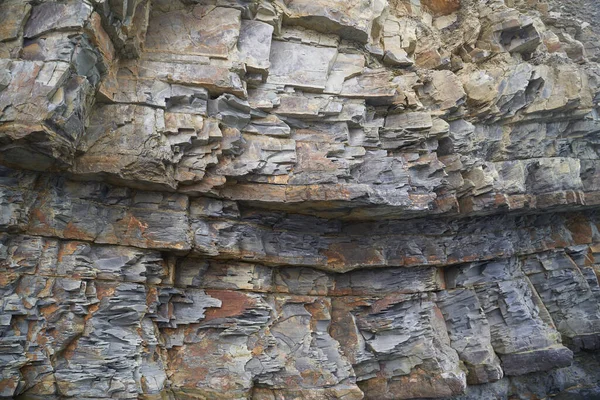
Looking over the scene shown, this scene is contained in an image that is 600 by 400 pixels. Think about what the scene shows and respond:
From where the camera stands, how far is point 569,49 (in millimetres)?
14727

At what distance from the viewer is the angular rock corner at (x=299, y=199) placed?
805 cm

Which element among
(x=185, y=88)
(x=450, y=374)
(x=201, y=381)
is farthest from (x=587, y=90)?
(x=201, y=381)

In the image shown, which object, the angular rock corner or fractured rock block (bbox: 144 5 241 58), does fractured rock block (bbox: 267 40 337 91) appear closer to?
the angular rock corner

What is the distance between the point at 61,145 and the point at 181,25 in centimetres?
392

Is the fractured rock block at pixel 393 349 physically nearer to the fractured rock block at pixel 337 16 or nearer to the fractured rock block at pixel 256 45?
the fractured rock block at pixel 256 45

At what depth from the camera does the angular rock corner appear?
317 inches

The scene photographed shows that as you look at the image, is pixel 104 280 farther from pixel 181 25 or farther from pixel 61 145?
pixel 181 25

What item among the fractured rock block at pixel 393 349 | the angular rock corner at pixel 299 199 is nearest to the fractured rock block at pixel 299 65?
the angular rock corner at pixel 299 199

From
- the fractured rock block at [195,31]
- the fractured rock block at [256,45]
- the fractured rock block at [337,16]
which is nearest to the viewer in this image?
the fractured rock block at [195,31]

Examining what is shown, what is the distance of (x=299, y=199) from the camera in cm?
988

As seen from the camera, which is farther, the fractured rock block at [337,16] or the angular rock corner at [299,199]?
the fractured rock block at [337,16]

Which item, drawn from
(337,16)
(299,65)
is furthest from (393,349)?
(337,16)

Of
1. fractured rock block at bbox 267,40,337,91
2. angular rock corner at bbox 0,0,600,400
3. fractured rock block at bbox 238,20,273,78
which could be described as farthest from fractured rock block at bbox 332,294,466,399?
fractured rock block at bbox 238,20,273,78

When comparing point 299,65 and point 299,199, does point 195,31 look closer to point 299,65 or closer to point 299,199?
point 299,65
